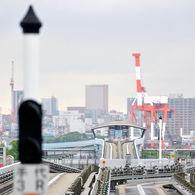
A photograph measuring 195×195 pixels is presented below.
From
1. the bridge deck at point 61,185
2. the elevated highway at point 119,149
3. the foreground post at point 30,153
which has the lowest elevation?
the elevated highway at point 119,149

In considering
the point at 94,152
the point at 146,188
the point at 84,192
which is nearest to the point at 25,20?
the point at 84,192

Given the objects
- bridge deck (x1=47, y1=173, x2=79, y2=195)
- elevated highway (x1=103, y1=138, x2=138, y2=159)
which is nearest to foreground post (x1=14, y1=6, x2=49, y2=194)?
bridge deck (x1=47, y1=173, x2=79, y2=195)

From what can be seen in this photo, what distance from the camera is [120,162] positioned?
92875mm

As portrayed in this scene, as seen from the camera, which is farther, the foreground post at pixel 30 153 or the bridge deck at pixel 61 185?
the bridge deck at pixel 61 185

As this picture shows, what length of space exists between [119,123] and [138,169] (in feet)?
279

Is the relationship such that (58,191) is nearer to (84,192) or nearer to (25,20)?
(84,192)

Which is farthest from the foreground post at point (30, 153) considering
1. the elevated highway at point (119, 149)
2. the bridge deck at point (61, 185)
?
the elevated highway at point (119, 149)

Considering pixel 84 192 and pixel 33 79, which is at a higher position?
pixel 33 79

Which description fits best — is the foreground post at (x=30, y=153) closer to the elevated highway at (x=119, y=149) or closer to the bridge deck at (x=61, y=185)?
the bridge deck at (x=61, y=185)

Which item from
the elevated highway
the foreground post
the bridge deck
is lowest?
the elevated highway

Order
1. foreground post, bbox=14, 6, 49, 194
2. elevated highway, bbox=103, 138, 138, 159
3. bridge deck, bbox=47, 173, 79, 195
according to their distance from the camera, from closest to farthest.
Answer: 1. foreground post, bbox=14, 6, 49, 194
2. bridge deck, bbox=47, 173, 79, 195
3. elevated highway, bbox=103, 138, 138, 159

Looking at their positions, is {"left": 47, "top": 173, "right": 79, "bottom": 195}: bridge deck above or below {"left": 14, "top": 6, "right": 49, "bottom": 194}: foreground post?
below

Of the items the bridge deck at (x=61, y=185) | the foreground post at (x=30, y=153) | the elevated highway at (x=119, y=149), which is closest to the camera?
the foreground post at (x=30, y=153)

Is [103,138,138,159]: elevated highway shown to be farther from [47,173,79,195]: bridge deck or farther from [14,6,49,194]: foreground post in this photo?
[14,6,49,194]: foreground post
